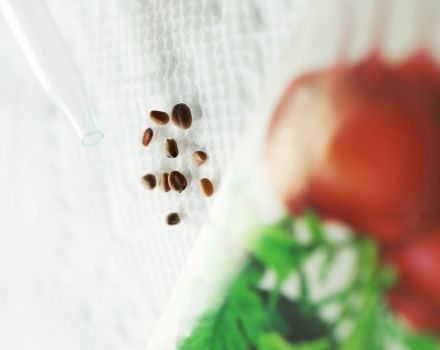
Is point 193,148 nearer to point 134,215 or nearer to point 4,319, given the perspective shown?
point 134,215

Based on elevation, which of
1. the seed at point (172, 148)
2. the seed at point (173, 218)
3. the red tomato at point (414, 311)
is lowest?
the seed at point (173, 218)

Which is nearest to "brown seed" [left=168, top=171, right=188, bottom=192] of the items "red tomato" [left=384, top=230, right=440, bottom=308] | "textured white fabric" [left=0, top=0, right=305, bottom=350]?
"textured white fabric" [left=0, top=0, right=305, bottom=350]

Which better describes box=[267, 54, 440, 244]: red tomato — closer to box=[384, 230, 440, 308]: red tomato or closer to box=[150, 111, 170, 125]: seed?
box=[384, 230, 440, 308]: red tomato

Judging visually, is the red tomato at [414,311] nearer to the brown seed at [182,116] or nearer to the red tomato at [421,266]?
the red tomato at [421,266]

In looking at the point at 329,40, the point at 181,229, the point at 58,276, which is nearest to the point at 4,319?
the point at 58,276

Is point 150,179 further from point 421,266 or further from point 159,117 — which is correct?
point 421,266

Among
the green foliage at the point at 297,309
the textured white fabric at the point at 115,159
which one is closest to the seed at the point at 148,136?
the textured white fabric at the point at 115,159

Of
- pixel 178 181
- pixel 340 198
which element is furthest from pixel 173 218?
pixel 340 198
